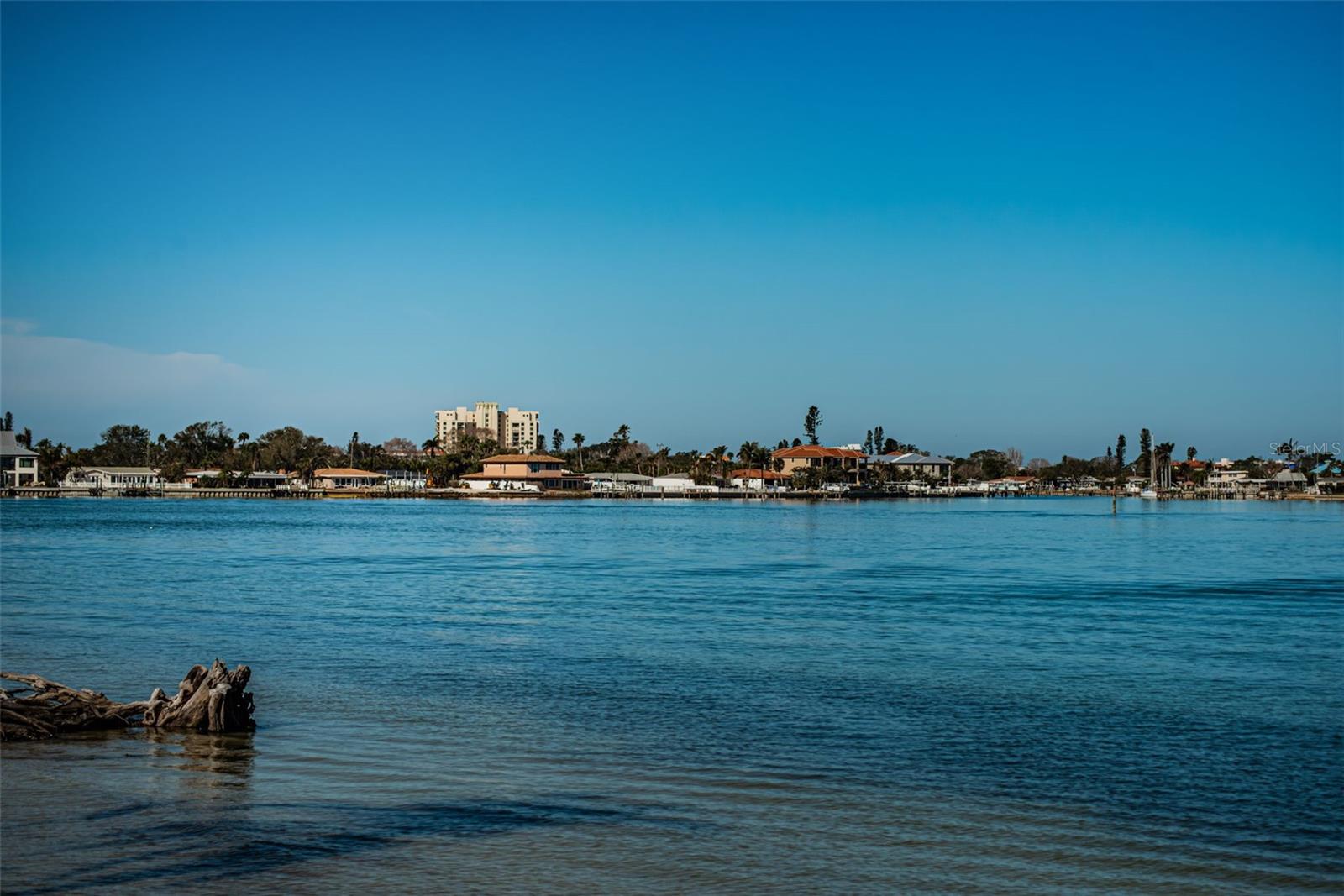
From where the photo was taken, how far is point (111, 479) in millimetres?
164500

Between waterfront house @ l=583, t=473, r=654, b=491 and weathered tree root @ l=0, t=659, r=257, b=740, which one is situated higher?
waterfront house @ l=583, t=473, r=654, b=491

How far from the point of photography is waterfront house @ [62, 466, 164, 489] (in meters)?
163

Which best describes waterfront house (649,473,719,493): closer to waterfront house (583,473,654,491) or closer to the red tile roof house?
waterfront house (583,473,654,491)

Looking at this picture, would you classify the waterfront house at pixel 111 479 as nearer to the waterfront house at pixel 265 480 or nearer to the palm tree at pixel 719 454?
the waterfront house at pixel 265 480

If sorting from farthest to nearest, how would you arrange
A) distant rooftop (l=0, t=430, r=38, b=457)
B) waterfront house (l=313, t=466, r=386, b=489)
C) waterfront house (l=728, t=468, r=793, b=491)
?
1. waterfront house (l=728, t=468, r=793, b=491)
2. waterfront house (l=313, t=466, r=386, b=489)
3. distant rooftop (l=0, t=430, r=38, b=457)

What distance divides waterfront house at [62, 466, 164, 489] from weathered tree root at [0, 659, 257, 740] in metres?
167

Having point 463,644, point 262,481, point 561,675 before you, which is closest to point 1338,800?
point 561,675

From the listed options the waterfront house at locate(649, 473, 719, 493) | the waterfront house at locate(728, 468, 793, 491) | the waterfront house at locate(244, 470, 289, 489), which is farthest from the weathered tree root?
the waterfront house at locate(244, 470, 289, 489)

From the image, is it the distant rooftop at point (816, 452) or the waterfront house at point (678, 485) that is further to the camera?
the distant rooftop at point (816, 452)

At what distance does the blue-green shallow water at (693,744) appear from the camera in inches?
324

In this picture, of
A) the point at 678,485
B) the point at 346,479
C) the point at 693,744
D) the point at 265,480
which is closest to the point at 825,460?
the point at 678,485

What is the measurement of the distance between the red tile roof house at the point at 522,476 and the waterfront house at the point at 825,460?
3635 centimetres

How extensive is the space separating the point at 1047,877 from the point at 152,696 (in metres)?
9.97

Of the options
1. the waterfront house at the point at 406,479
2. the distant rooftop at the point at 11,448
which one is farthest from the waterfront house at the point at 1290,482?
the distant rooftop at the point at 11,448
